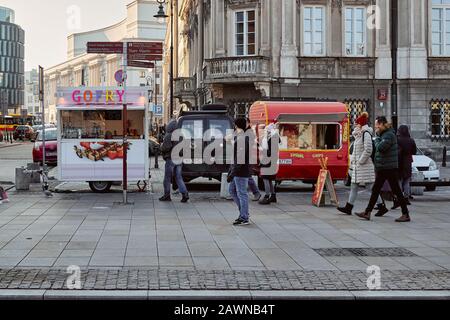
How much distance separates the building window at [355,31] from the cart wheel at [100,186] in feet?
51.7

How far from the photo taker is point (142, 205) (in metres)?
15.3

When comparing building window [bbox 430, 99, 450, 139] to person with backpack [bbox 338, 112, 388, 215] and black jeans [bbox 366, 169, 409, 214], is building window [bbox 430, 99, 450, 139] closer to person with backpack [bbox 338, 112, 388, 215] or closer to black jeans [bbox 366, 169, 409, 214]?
person with backpack [bbox 338, 112, 388, 215]

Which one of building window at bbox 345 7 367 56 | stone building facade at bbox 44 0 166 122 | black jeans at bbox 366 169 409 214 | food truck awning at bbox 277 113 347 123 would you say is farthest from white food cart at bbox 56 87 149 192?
stone building facade at bbox 44 0 166 122

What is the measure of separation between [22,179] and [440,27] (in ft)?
66.8

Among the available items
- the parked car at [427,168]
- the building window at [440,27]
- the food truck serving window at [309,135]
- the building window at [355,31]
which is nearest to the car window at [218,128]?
the food truck serving window at [309,135]

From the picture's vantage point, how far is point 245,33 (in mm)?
31062

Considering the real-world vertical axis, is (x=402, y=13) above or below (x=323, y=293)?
above

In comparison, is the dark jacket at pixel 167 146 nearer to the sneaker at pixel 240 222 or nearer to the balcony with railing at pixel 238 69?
the sneaker at pixel 240 222

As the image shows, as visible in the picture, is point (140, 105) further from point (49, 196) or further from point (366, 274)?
point (366, 274)

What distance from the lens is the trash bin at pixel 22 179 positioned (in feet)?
59.0

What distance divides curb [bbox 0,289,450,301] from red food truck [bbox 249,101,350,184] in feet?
38.6

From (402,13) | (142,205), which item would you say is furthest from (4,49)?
(142,205)

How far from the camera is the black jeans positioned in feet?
42.4

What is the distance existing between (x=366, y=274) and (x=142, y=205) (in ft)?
26.0
